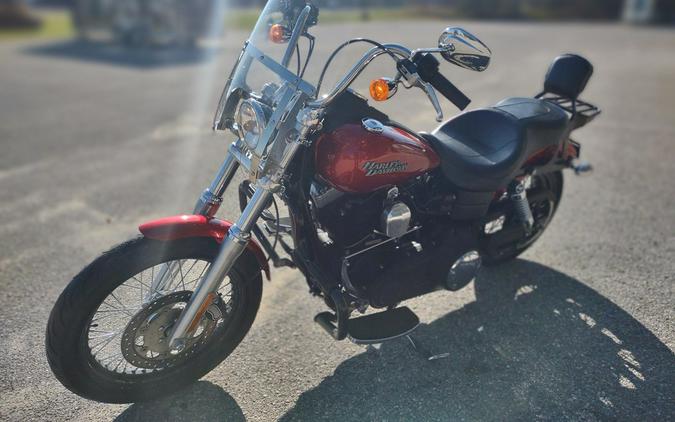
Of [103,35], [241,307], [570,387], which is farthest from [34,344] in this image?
[103,35]

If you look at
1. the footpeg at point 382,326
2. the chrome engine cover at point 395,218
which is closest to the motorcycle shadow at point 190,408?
the footpeg at point 382,326

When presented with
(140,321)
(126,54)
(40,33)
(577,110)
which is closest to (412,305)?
(140,321)

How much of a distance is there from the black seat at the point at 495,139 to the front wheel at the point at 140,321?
1.25 metres

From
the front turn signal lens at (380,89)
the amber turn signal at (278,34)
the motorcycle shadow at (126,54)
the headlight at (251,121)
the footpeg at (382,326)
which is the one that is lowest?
the motorcycle shadow at (126,54)

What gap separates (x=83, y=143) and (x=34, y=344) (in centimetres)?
422

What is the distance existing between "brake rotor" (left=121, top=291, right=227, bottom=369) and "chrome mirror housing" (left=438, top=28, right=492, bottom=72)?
1.62 metres

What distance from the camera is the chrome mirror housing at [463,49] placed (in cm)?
220

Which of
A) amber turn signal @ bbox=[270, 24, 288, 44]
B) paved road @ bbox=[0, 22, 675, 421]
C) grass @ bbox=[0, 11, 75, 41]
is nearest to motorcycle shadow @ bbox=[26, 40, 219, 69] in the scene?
grass @ bbox=[0, 11, 75, 41]

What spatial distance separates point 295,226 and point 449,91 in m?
0.98

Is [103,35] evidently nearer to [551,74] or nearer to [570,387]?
[551,74]

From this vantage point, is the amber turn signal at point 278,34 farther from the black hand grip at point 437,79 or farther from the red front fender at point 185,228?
the red front fender at point 185,228

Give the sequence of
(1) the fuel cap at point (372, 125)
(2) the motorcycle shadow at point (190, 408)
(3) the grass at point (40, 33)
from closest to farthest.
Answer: (1) the fuel cap at point (372, 125), (2) the motorcycle shadow at point (190, 408), (3) the grass at point (40, 33)

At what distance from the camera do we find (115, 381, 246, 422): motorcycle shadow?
2541 mm

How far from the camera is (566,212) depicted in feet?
15.3
